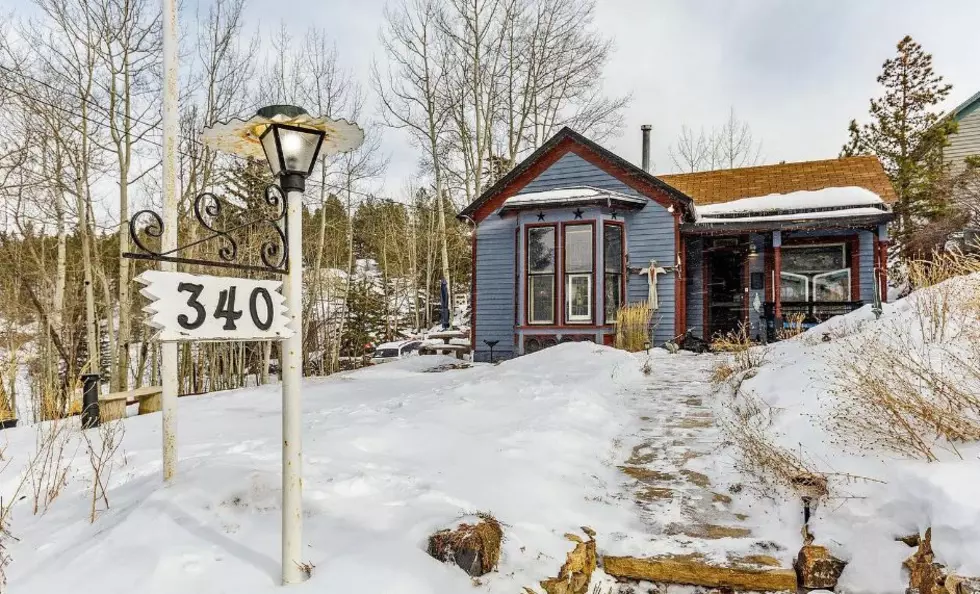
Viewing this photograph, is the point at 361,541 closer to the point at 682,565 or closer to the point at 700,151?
the point at 682,565

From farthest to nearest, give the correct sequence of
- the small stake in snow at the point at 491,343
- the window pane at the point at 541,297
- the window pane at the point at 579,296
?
the small stake in snow at the point at 491,343
the window pane at the point at 541,297
the window pane at the point at 579,296

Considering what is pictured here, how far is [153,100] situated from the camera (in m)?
11.4

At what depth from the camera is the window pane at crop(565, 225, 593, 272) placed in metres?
10.3

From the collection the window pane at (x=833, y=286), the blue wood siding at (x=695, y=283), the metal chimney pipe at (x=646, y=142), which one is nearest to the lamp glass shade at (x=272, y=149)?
the blue wood siding at (x=695, y=283)

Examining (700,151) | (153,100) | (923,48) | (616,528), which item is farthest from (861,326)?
(700,151)

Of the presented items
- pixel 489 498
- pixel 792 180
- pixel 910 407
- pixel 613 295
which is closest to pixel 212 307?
pixel 489 498

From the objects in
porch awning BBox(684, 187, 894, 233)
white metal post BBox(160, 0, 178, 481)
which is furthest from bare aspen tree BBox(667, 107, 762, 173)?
white metal post BBox(160, 0, 178, 481)

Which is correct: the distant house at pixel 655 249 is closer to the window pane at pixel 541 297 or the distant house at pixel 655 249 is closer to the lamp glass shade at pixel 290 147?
the window pane at pixel 541 297

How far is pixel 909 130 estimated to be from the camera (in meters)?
16.7

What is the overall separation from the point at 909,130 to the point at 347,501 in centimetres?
2106

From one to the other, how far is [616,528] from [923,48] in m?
21.3

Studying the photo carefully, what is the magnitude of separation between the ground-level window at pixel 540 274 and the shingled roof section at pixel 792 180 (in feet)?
15.7

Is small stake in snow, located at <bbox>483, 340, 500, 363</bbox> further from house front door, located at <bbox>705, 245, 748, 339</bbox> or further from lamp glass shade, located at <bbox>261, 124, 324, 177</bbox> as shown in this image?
lamp glass shade, located at <bbox>261, 124, 324, 177</bbox>

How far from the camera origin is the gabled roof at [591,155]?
34.7 feet
